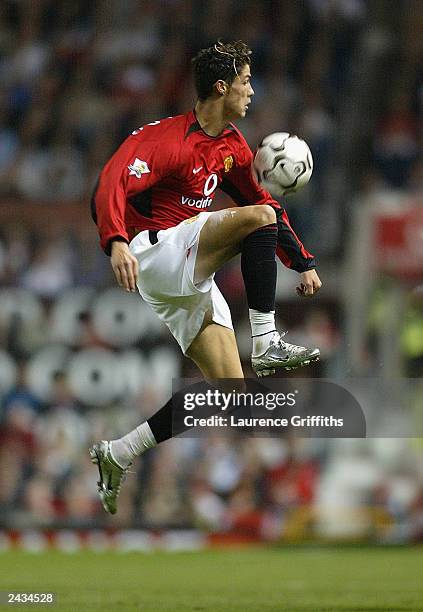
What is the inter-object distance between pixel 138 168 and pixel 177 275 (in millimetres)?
614

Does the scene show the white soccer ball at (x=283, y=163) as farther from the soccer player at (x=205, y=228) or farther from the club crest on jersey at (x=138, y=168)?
the club crest on jersey at (x=138, y=168)

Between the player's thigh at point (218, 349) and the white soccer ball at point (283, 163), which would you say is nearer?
the white soccer ball at point (283, 163)

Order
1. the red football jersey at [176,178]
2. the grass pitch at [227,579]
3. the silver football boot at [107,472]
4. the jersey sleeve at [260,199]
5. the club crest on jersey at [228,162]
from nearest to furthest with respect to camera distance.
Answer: the red football jersey at [176,178]
the club crest on jersey at [228,162]
the jersey sleeve at [260,199]
the silver football boot at [107,472]
the grass pitch at [227,579]

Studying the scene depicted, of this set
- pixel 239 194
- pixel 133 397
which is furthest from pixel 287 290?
pixel 239 194

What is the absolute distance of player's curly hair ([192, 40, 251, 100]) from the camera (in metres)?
6.59

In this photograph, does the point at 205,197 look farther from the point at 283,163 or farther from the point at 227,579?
the point at 227,579

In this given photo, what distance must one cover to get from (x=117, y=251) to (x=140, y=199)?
0.78 metres

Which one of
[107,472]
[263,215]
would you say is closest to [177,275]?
[263,215]

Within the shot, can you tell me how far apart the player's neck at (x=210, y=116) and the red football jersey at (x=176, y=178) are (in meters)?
0.03

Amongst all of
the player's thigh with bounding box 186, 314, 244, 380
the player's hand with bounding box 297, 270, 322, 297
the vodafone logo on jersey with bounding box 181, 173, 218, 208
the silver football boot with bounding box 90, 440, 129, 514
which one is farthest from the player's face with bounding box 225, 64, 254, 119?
the silver football boot with bounding box 90, 440, 129, 514

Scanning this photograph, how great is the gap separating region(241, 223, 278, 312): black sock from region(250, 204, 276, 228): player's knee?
0.10ft

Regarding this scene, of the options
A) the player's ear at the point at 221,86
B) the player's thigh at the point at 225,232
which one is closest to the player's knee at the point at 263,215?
the player's thigh at the point at 225,232

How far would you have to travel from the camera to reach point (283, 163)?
21.8 feet

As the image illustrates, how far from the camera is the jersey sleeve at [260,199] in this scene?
6898 millimetres
